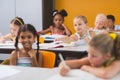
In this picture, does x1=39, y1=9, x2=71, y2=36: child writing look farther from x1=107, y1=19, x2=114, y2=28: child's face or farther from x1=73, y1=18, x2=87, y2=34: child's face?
x1=73, y1=18, x2=87, y2=34: child's face

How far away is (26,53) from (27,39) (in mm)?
125

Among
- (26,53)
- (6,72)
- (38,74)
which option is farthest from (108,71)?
(26,53)

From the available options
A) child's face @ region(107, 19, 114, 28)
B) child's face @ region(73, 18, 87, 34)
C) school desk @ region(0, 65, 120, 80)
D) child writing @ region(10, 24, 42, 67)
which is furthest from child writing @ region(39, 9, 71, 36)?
school desk @ region(0, 65, 120, 80)

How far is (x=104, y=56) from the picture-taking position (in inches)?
59.0

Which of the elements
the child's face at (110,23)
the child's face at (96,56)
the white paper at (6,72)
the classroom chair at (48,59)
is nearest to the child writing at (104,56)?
the child's face at (96,56)

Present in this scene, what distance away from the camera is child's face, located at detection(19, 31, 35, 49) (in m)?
2.49

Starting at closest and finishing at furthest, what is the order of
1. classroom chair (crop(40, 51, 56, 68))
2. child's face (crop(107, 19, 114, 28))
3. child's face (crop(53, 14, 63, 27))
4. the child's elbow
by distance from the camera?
1. the child's elbow
2. classroom chair (crop(40, 51, 56, 68))
3. child's face (crop(53, 14, 63, 27))
4. child's face (crop(107, 19, 114, 28))

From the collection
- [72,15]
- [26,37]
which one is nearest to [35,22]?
[72,15]

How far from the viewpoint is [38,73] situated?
167 cm

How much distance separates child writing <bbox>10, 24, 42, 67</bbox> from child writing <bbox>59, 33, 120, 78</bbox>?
2.93 feet

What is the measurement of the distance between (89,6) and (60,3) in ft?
2.12

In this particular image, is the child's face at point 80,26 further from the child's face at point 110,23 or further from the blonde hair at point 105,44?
the blonde hair at point 105,44

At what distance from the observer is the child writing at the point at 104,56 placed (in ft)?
4.78

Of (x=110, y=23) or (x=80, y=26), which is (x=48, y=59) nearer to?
(x=80, y=26)
